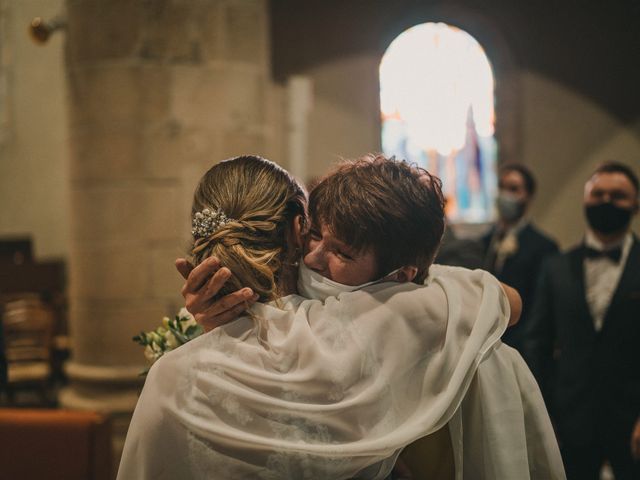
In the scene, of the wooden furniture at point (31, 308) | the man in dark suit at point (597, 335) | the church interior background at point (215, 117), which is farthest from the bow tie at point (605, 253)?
the wooden furniture at point (31, 308)

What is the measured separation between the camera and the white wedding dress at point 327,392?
1350 mm

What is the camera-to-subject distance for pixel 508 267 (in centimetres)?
401

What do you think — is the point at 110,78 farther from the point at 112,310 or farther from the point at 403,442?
the point at 403,442

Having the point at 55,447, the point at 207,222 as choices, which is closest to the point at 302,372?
the point at 207,222

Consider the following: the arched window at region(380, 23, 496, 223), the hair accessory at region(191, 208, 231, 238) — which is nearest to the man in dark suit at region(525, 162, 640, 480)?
the hair accessory at region(191, 208, 231, 238)

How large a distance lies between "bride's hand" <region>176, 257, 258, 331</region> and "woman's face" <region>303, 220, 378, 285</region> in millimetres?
159

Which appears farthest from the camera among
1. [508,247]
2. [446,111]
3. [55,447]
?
[446,111]

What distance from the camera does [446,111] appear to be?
699 centimetres

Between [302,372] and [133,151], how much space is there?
3.31m

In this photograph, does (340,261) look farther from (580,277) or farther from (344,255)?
(580,277)

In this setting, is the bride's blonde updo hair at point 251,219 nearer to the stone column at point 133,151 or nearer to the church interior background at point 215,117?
the church interior background at point 215,117

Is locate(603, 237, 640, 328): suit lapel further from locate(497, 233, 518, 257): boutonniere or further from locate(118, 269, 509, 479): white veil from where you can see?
locate(118, 269, 509, 479): white veil

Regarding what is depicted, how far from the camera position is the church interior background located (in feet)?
14.4

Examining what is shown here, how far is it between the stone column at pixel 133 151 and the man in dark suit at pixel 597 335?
213 centimetres
